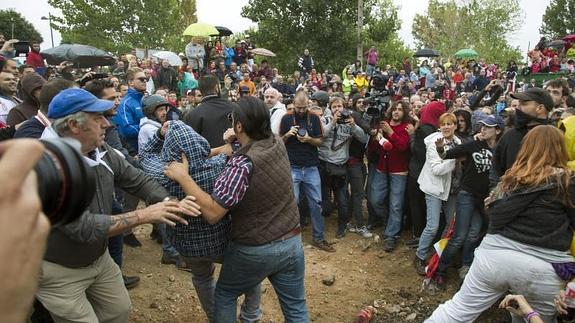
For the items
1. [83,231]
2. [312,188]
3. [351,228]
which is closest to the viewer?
[83,231]

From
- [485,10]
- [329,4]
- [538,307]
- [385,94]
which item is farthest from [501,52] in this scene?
[538,307]

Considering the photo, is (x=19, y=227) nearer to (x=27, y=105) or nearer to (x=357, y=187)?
(x=27, y=105)

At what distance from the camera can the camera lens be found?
44.1 inches

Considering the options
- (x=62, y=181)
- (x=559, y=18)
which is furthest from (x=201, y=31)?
(x=559, y=18)

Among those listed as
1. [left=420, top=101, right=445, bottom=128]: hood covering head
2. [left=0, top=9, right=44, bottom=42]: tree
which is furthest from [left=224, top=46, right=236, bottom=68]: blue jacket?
[left=0, top=9, right=44, bottom=42]: tree

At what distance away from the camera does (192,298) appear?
4.48 meters

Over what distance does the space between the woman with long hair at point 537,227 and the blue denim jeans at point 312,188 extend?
2777 mm

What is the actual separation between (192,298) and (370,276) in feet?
6.99

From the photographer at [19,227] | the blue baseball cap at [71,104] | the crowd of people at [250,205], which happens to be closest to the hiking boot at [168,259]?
the crowd of people at [250,205]

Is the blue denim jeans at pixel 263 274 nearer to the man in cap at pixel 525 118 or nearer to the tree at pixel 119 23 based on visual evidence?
the man in cap at pixel 525 118

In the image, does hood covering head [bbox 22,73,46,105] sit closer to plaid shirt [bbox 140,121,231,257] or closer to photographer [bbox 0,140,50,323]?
plaid shirt [bbox 140,121,231,257]

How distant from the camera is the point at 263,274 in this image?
2930mm

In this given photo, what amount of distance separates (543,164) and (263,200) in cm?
192

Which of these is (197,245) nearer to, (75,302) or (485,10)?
(75,302)
